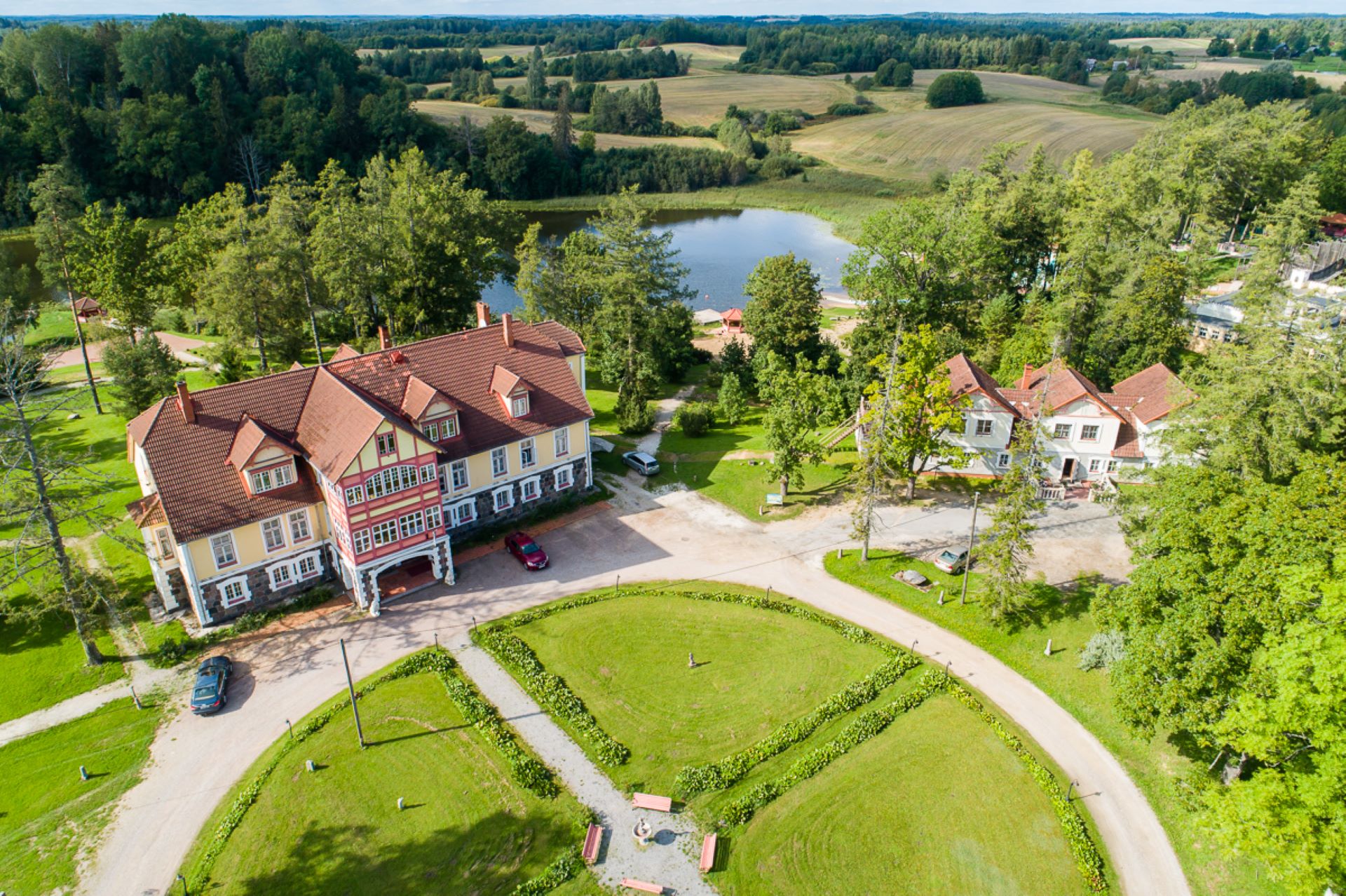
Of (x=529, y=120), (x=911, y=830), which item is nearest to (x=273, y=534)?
(x=911, y=830)

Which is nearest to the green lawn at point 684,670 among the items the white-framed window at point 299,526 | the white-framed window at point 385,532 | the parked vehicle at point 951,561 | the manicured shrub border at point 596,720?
the manicured shrub border at point 596,720

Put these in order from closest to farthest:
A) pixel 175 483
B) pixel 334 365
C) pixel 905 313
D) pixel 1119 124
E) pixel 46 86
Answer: pixel 175 483, pixel 334 365, pixel 905 313, pixel 46 86, pixel 1119 124

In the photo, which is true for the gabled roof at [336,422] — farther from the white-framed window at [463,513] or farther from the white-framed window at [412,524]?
the white-framed window at [463,513]

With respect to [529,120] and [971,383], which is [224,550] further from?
[529,120]

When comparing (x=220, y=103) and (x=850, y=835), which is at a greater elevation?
(x=220, y=103)

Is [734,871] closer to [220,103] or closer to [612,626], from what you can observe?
[612,626]

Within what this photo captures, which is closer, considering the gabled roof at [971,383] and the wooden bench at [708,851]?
the wooden bench at [708,851]

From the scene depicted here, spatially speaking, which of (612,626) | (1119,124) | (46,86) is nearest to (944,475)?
(612,626)
